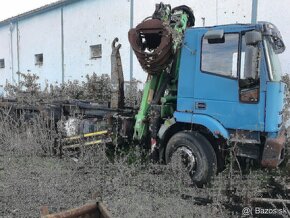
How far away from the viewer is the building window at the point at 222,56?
499 cm

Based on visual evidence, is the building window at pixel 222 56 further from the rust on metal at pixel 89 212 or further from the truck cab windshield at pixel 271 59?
the rust on metal at pixel 89 212

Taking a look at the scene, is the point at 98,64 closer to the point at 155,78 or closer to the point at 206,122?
the point at 155,78

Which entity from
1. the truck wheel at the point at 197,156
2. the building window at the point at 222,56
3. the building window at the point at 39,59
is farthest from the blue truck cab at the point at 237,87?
the building window at the point at 39,59

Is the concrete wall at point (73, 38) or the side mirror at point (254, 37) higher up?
the concrete wall at point (73, 38)

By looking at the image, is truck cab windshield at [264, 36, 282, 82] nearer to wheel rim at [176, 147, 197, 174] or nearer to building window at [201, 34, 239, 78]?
building window at [201, 34, 239, 78]

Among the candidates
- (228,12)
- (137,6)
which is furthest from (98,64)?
(228,12)

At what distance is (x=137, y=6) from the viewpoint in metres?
11.6

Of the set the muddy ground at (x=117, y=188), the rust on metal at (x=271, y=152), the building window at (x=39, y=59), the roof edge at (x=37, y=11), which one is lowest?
the muddy ground at (x=117, y=188)

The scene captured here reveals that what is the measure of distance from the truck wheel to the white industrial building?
13.0ft

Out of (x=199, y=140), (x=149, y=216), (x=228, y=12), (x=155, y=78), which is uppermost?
(x=228, y=12)

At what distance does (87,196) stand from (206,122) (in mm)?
2077

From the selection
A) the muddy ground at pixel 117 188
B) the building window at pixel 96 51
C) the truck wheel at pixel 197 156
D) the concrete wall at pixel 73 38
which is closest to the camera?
the muddy ground at pixel 117 188

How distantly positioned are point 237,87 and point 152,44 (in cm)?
183

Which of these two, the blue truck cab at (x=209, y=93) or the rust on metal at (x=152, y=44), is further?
the rust on metal at (x=152, y=44)
